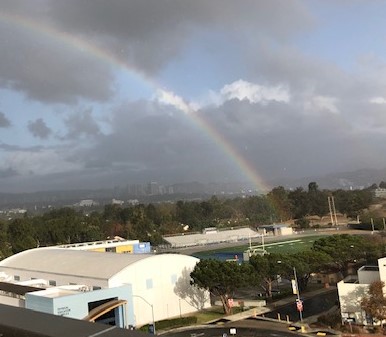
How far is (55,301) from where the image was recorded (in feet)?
78.7

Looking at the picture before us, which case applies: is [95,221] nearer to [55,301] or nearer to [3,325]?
[55,301]

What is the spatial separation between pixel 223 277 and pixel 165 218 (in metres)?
73.3

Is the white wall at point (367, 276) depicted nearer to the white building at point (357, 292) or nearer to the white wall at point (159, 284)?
the white building at point (357, 292)

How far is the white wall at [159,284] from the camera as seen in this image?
2953cm

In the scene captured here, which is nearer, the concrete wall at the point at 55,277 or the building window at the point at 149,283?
the concrete wall at the point at 55,277

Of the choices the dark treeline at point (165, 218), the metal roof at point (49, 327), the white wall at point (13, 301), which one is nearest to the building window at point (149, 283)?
the white wall at point (13, 301)

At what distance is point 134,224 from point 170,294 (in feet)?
193

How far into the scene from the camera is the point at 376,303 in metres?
24.3

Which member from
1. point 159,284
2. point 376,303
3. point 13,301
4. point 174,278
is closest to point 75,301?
point 13,301

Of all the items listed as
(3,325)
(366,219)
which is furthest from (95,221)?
(3,325)

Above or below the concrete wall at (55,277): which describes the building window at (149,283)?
below

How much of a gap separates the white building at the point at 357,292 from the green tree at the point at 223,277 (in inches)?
244

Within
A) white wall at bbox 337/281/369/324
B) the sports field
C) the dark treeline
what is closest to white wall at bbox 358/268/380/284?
white wall at bbox 337/281/369/324

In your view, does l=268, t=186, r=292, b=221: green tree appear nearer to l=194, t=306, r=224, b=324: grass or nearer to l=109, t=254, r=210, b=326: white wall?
l=194, t=306, r=224, b=324: grass
